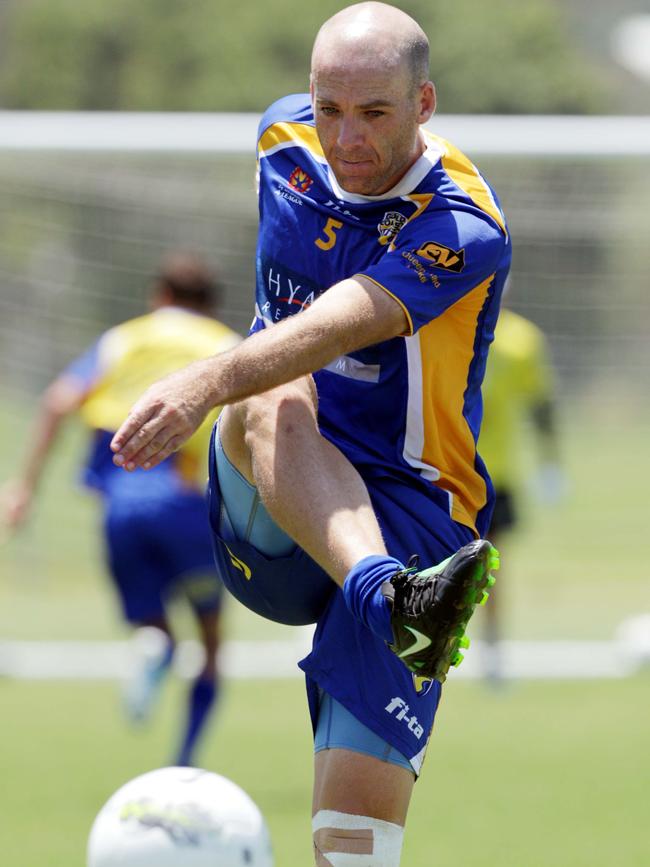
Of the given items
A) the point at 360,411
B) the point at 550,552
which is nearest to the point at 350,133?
the point at 360,411

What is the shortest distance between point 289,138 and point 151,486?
381 cm

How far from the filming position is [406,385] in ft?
13.2

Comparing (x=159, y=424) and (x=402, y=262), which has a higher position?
(x=402, y=262)

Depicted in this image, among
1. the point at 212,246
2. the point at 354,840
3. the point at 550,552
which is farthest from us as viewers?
the point at 550,552

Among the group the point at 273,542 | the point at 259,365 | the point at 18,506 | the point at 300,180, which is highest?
the point at 300,180

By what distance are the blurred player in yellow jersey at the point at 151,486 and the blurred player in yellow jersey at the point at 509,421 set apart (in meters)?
2.21

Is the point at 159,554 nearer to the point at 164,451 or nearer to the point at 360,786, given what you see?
the point at 360,786

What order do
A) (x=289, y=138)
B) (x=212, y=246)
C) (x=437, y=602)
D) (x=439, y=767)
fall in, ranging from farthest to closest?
(x=212, y=246)
(x=439, y=767)
(x=289, y=138)
(x=437, y=602)

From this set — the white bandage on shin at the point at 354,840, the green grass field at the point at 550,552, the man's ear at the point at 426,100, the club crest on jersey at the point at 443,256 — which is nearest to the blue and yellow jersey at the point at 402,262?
the club crest on jersey at the point at 443,256

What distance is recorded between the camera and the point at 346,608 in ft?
13.0

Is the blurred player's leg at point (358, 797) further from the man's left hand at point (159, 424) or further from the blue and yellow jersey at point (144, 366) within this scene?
the blue and yellow jersey at point (144, 366)

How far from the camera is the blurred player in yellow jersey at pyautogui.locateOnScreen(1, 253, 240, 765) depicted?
25.5 ft

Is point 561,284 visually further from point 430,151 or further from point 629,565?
point 430,151

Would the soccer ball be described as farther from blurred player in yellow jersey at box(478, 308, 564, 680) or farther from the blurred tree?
the blurred tree
